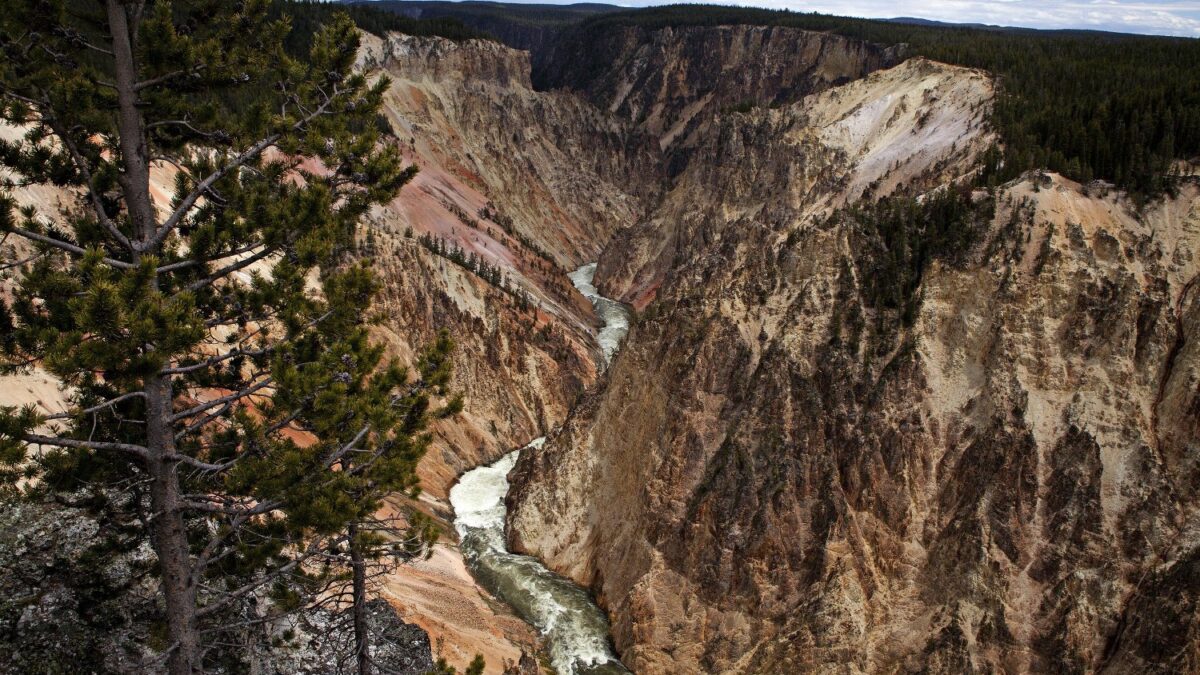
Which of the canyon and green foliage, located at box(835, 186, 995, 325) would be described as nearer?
the canyon

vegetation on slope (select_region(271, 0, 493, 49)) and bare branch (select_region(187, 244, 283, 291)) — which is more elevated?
vegetation on slope (select_region(271, 0, 493, 49))

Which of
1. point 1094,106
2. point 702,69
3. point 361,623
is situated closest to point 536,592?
point 361,623

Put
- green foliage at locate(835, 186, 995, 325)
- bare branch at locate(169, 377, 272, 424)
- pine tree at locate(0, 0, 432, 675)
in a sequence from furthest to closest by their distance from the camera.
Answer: green foliage at locate(835, 186, 995, 325) < bare branch at locate(169, 377, 272, 424) < pine tree at locate(0, 0, 432, 675)

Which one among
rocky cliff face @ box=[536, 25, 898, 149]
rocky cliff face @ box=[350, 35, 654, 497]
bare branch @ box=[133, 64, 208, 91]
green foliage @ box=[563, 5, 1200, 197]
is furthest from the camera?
rocky cliff face @ box=[536, 25, 898, 149]

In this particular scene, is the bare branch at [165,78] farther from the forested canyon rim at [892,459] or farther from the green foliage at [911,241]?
the green foliage at [911,241]

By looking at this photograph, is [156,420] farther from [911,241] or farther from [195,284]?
[911,241]

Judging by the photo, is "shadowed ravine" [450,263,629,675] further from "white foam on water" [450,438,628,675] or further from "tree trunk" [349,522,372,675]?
"tree trunk" [349,522,372,675]

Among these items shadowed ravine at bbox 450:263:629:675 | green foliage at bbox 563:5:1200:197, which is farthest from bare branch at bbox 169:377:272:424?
green foliage at bbox 563:5:1200:197
